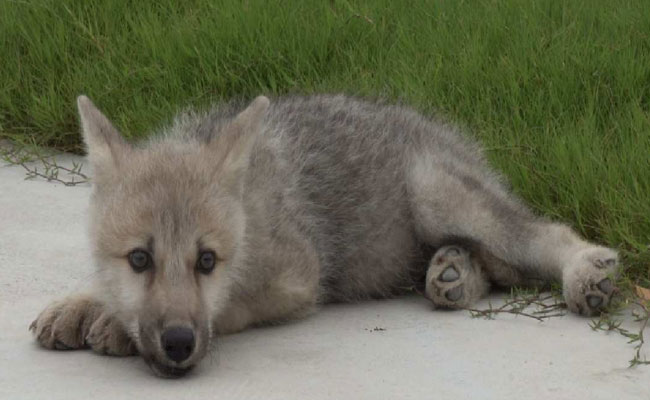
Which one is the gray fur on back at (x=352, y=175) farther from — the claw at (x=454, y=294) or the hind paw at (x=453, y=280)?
the claw at (x=454, y=294)

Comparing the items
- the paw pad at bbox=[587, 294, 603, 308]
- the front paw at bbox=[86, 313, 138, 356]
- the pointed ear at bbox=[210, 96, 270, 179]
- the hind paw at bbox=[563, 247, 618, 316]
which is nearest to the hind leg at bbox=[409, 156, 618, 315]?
the hind paw at bbox=[563, 247, 618, 316]

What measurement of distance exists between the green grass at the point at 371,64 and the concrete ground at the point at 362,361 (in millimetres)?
1279

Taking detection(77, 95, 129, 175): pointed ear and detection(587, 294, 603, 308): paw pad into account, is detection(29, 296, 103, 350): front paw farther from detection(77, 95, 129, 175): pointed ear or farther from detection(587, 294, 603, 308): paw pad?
detection(587, 294, 603, 308): paw pad

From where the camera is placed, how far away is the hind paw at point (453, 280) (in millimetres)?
5047

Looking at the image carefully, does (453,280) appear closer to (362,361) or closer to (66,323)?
(362,361)

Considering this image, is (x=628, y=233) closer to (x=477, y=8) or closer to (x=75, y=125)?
(x=477, y=8)

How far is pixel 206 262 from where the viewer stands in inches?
165

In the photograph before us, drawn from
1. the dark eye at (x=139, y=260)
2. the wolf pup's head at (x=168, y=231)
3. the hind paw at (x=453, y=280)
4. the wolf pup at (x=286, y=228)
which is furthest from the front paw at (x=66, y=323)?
the hind paw at (x=453, y=280)

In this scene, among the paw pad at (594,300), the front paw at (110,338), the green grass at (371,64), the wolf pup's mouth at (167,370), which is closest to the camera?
the wolf pup's mouth at (167,370)

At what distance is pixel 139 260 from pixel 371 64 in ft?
10.7

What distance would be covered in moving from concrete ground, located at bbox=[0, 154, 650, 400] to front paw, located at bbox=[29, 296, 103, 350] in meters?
0.05

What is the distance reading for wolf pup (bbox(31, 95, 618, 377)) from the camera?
13.5 feet

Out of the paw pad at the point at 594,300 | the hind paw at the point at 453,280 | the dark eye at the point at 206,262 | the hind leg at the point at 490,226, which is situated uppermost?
the hind leg at the point at 490,226

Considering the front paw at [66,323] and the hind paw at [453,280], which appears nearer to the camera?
the front paw at [66,323]
